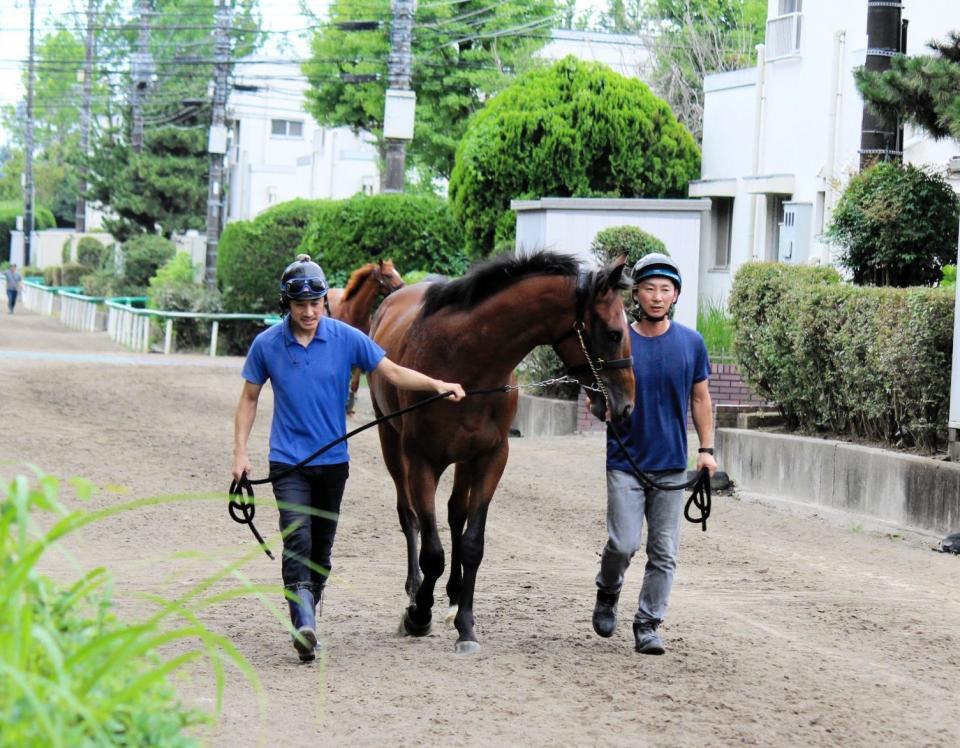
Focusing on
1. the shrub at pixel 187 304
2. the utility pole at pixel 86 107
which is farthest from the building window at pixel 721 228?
the utility pole at pixel 86 107

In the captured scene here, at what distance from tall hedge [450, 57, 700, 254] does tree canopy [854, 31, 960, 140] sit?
11.0 m

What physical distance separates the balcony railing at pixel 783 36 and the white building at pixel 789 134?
0.02 metres

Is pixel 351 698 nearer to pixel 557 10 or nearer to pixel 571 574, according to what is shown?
→ pixel 571 574

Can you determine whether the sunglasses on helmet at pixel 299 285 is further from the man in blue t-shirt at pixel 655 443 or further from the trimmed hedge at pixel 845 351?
the trimmed hedge at pixel 845 351

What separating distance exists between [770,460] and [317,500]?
731 centimetres

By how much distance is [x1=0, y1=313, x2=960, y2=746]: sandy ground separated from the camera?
635 cm

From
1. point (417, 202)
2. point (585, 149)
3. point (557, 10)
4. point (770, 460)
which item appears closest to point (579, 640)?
point (770, 460)

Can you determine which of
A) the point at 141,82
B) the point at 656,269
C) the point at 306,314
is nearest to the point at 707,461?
the point at 656,269

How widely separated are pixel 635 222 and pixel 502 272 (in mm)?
13122

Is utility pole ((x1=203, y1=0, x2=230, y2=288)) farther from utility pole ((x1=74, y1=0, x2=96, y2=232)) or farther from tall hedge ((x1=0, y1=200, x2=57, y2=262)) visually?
tall hedge ((x1=0, y1=200, x2=57, y2=262))

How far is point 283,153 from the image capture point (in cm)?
7150

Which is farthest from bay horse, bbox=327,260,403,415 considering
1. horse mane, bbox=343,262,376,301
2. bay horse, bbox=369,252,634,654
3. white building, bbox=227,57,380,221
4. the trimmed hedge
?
white building, bbox=227,57,380,221

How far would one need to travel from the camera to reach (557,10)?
5262 centimetres

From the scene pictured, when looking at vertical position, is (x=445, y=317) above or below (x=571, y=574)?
above
